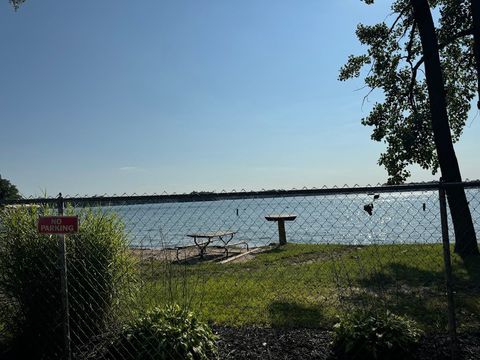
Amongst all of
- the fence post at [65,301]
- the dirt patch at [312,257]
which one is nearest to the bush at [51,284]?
the fence post at [65,301]

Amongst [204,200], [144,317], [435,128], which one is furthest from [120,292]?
[435,128]

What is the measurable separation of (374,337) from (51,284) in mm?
3002

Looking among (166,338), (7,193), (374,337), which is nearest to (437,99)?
(374,337)

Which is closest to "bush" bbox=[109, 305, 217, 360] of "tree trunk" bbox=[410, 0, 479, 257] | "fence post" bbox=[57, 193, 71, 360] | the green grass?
the green grass

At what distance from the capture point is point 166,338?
3830 millimetres

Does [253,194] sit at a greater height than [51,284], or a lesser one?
greater

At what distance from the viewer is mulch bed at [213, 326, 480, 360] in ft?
13.2

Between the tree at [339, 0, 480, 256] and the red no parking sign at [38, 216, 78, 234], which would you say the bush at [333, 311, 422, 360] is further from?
the tree at [339, 0, 480, 256]

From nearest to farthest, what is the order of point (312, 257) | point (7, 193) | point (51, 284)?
point (51, 284), point (312, 257), point (7, 193)

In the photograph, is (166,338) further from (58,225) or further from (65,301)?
(58,225)

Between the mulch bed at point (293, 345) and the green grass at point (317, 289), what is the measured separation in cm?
44

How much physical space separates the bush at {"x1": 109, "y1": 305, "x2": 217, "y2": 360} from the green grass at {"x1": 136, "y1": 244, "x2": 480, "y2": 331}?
0.90 ft

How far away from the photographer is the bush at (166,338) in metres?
3.79

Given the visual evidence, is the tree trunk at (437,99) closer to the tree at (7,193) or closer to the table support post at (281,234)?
the table support post at (281,234)
